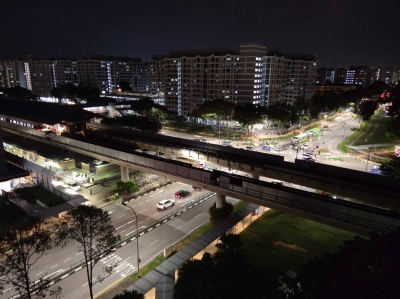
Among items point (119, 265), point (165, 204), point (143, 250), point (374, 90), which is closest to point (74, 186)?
point (165, 204)

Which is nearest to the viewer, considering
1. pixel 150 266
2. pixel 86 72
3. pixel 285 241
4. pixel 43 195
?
pixel 150 266

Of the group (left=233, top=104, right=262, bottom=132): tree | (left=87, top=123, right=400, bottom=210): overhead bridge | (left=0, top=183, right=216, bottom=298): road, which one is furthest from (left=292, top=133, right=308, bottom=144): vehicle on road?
(left=0, top=183, right=216, bottom=298): road

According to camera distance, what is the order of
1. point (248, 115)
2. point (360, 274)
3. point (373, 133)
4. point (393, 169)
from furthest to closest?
1. point (373, 133)
2. point (248, 115)
3. point (393, 169)
4. point (360, 274)

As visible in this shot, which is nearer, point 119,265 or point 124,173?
point 119,265

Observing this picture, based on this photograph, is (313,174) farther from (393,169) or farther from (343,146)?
(343,146)

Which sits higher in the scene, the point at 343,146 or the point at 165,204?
the point at 343,146

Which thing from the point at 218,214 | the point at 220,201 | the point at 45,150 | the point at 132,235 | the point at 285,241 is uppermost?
the point at 45,150

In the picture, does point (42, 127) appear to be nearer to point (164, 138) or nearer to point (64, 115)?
point (64, 115)
